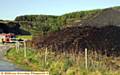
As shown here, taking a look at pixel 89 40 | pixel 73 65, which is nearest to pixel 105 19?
pixel 89 40

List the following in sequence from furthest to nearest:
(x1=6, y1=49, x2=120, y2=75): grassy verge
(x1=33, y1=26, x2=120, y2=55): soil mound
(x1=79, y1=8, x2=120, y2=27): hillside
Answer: (x1=79, y1=8, x2=120, y2=27): hillside < (x1=33, y1=26, x2=120, y2=55): soil mound < (x1=6, y1=49, x2=120, y2=75): grassy verge

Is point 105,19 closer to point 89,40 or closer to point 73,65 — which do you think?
point 89,40

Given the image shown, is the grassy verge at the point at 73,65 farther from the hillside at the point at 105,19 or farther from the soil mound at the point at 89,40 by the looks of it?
the hillside at the point at 105,19

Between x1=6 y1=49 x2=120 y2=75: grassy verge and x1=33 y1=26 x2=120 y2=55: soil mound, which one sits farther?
x1=33 y1=26 x2=120 y2=55: soil mound

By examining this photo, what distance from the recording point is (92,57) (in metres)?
21.8

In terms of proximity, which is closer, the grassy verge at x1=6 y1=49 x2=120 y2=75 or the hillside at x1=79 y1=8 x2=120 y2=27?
the grassy verge at x1=6 y1=49 x2=120 y2=75

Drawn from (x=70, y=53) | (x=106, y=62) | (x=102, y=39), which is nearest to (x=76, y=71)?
(x=106, y=62)

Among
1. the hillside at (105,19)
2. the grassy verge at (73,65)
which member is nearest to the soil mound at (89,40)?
the grassy verge at (73,65)


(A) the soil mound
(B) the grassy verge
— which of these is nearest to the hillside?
(A) the soil mound

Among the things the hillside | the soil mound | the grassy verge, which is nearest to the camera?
the grassy verge

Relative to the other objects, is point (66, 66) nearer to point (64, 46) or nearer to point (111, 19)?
point (64, 46)

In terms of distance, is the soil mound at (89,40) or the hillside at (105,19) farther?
the hillside at (105,19)

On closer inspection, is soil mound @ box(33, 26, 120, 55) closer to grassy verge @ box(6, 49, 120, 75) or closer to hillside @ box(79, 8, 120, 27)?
grassy verge @ box(6, 49, 120, 75)

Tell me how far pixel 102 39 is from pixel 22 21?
166 ft
